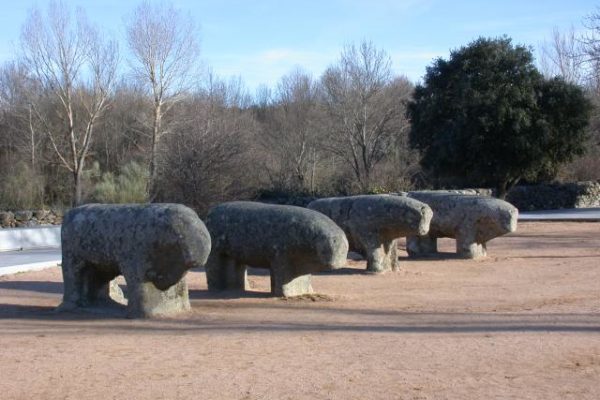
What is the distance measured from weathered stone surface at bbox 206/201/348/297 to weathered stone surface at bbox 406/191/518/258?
6884mm

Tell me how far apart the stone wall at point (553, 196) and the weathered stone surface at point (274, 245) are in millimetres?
26585

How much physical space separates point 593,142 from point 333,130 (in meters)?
13.2

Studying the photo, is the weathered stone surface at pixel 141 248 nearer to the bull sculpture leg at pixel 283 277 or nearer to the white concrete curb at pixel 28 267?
the bull sculpture leg at pixel 283 277

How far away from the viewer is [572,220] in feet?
97.3

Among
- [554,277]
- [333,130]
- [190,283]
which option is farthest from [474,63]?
[190,283]

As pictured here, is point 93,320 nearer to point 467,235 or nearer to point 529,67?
point 467,235

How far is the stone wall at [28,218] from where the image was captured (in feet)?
102

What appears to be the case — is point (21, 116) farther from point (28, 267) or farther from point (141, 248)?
point (141, 248)

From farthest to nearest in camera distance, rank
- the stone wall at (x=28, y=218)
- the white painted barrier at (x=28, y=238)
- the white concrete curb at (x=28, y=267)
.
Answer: the stone wall at (x=28, y=218), the white painted barrier at (x=28, y=238), the white concrete curb at (x=28, y=267)

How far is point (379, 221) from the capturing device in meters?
15.4

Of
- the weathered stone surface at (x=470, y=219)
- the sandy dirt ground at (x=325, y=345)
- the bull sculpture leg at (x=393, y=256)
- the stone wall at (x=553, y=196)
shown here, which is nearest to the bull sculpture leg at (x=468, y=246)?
the weathered stone surface at (x=470, y=219)

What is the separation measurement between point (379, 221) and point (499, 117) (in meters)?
18.5

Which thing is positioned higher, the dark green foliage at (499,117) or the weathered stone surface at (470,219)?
the dark green foliage at (499,117)

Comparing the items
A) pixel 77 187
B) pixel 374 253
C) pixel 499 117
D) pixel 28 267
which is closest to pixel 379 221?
pixel 374 253
